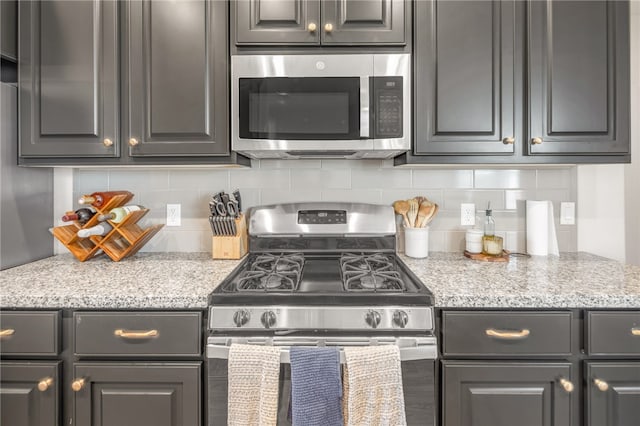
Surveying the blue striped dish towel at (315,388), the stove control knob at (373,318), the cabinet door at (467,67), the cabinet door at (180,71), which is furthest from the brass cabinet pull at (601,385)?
the cabinet door at (180,71)

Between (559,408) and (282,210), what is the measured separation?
4.58 feet

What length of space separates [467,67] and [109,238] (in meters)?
1.88

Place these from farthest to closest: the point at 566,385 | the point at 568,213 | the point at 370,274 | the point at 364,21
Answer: the point at 568,213 → the point at 364,21 → the point at 370,274 → the point at 566,385

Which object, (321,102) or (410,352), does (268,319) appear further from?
(321,102)

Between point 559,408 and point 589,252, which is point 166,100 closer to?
point 559,408

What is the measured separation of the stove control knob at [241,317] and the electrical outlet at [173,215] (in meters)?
0.97

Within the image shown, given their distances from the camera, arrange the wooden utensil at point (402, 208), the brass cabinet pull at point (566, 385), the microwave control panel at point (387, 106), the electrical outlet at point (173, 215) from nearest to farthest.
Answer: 1. the brass cabinet pull at point (566, 385)
2. the microwave control panel at point (387, 106)
3. the wooden utensil at point (402, 208)
4. the electrical outlet at point (173, 215)

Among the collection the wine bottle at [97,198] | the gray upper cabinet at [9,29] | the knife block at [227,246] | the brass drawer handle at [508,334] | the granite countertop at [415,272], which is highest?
the gray upper cabinet at [9,29]

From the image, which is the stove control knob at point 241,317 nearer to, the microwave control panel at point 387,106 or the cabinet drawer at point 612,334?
the microwave control panel at point 387,106

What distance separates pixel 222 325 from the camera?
1146 millimetres

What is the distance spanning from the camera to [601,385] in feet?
3.76

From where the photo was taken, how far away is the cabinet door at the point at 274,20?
1498mm

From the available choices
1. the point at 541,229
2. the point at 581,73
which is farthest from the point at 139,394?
the point at 581,73

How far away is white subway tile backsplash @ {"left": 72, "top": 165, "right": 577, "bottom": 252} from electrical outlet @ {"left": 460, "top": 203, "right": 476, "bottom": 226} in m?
0.02
